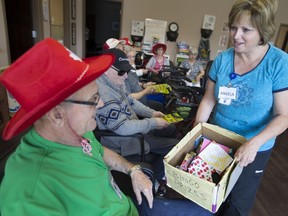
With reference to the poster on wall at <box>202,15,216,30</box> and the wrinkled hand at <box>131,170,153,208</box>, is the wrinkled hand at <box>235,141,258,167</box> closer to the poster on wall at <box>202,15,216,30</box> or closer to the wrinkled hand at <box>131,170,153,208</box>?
the wrinkled hand at <box>131,170,153,208</box>

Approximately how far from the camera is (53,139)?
778mm

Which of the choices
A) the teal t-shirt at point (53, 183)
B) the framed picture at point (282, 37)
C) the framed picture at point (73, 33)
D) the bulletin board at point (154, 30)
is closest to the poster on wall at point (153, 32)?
the bulletin board at point (154, 30)

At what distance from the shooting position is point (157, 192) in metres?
1.21

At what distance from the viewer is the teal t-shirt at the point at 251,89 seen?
3.45ft

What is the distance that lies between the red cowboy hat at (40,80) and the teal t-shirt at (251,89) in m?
0.80

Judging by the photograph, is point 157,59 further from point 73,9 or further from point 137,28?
point 73,9

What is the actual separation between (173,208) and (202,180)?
11.8 inches

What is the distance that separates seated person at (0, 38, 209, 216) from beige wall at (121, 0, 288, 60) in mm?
5107

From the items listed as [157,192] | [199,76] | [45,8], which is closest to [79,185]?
[157,192]

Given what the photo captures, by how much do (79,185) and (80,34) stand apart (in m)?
5.90

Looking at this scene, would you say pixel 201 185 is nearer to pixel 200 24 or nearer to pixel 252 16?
pixel 252 16

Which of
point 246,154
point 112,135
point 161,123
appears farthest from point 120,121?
point 246,154

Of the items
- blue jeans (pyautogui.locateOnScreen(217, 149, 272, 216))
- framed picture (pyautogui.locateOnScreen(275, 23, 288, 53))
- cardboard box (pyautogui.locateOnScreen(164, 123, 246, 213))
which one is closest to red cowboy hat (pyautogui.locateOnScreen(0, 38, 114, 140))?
cardboard box (pyautogui.locateOnScreen(164, 123, 246, 213))

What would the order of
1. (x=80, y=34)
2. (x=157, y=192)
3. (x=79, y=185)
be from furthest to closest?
(x=80, y=34), (x=157, y=192), (x=79, y=185)
